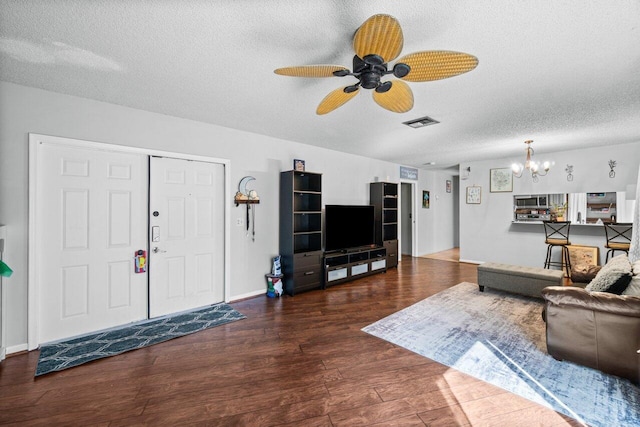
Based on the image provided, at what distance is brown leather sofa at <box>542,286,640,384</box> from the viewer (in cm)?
202

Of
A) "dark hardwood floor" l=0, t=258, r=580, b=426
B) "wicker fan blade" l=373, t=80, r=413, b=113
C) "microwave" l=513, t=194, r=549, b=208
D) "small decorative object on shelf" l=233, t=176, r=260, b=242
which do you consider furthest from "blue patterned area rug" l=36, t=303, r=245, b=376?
"microwave" l=513, t=194, r=549, b=208

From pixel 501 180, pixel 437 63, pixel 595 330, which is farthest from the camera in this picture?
pixel 501 180

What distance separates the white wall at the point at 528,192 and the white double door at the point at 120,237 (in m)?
5.61

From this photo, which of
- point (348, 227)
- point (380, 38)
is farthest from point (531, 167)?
point (380, 38)

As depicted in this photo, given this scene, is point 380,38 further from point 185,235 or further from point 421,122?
point 185,235

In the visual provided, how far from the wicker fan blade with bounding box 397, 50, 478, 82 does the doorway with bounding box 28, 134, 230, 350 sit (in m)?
2.83

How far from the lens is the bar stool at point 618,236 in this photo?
14.8 feet

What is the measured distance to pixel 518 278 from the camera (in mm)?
3910

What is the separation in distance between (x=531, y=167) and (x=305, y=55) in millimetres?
4627

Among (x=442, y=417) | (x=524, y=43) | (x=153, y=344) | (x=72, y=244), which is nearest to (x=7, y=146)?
(x=72, y=244)

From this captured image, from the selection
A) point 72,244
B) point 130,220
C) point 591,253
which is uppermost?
point 130,220

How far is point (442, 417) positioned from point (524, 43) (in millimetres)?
2516

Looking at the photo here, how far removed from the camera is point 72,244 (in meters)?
2.82

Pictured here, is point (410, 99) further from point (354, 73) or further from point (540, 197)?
point (540, 197)
